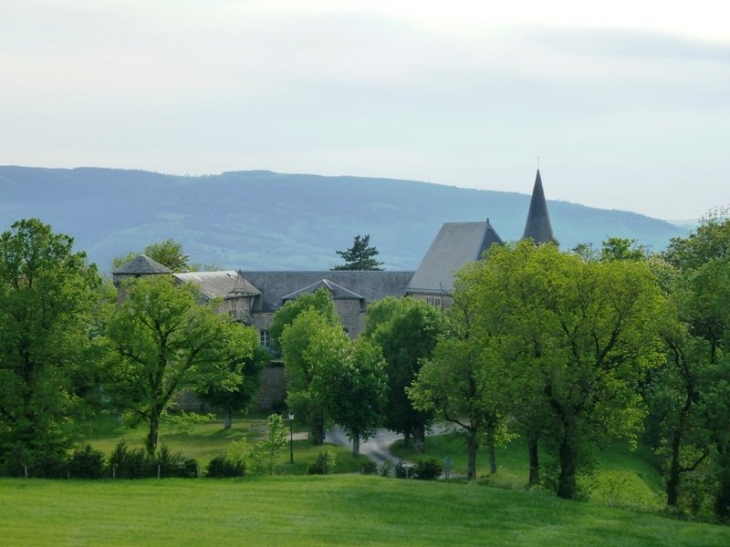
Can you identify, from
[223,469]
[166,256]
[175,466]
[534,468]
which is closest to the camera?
[175,466]

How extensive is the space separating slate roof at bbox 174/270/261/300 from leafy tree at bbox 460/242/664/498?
4669 centimetres

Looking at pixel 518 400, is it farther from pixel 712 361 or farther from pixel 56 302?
pixel 56 302

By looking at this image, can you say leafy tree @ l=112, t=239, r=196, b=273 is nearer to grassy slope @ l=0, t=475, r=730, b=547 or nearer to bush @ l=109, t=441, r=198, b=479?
bush @ l=109, t=441, r=198, b=479

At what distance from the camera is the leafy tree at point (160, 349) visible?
168 ft

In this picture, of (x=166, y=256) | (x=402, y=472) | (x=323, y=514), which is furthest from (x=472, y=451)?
(x=166, y=256)

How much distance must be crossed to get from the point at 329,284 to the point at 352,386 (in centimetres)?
3605

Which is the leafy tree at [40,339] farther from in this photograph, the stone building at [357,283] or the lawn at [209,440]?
the stone building at [357,283]

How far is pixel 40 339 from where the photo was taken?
157ft

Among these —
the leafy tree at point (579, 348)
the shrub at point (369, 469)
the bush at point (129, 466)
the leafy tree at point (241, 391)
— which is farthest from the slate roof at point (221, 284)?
the leafy tree at point (579, 348)

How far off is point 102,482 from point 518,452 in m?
25.8

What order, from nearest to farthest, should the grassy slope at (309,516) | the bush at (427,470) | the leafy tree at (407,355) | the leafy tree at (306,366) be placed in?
1. the grassy slope at (309,516)
2. the bush at (427,470)
3. the leafy tree at (407,355)
4. the leafy tree at (306,366)

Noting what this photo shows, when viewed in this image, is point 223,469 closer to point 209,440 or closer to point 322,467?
point 322,467

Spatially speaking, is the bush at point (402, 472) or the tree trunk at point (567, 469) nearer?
the tree trunk at point (567, 469)

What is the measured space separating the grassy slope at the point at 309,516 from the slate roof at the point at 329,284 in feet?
174
